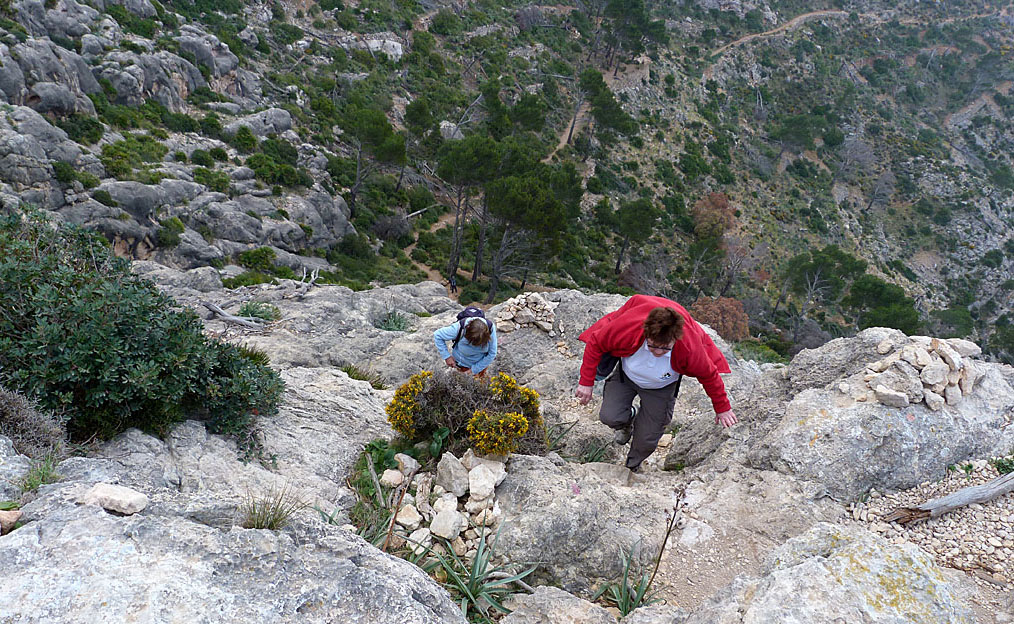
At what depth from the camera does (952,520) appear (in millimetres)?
3789

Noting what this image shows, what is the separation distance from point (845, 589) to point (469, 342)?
4230mm

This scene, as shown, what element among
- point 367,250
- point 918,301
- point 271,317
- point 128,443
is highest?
point 128,443

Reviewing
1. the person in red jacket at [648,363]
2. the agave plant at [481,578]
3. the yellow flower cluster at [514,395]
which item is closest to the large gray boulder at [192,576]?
the agave plant at [481,578]

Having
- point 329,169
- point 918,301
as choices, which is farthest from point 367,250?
point 918,301

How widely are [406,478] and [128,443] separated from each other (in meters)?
1.97

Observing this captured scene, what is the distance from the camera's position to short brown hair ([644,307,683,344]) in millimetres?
3877

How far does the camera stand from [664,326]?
12.8 feet

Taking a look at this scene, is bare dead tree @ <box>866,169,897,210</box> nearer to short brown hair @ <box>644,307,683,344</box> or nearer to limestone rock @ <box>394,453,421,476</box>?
short brown hair @ <box>644,307,683,344</box>

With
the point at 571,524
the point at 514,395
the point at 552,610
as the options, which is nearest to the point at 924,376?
the point at 571,524

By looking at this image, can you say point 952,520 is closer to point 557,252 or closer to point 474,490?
point 474,490

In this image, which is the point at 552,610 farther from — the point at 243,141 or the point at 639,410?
the point at 243,141

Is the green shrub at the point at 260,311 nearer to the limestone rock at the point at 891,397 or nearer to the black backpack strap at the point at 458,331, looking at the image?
the black backpack strap at the point at 458,331

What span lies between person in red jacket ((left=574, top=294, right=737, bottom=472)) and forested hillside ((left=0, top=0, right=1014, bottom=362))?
1221cm

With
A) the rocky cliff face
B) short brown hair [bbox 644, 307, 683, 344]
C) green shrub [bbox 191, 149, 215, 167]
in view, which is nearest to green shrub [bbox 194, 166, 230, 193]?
green shrub [bbox 191, 149, 215, 167]
